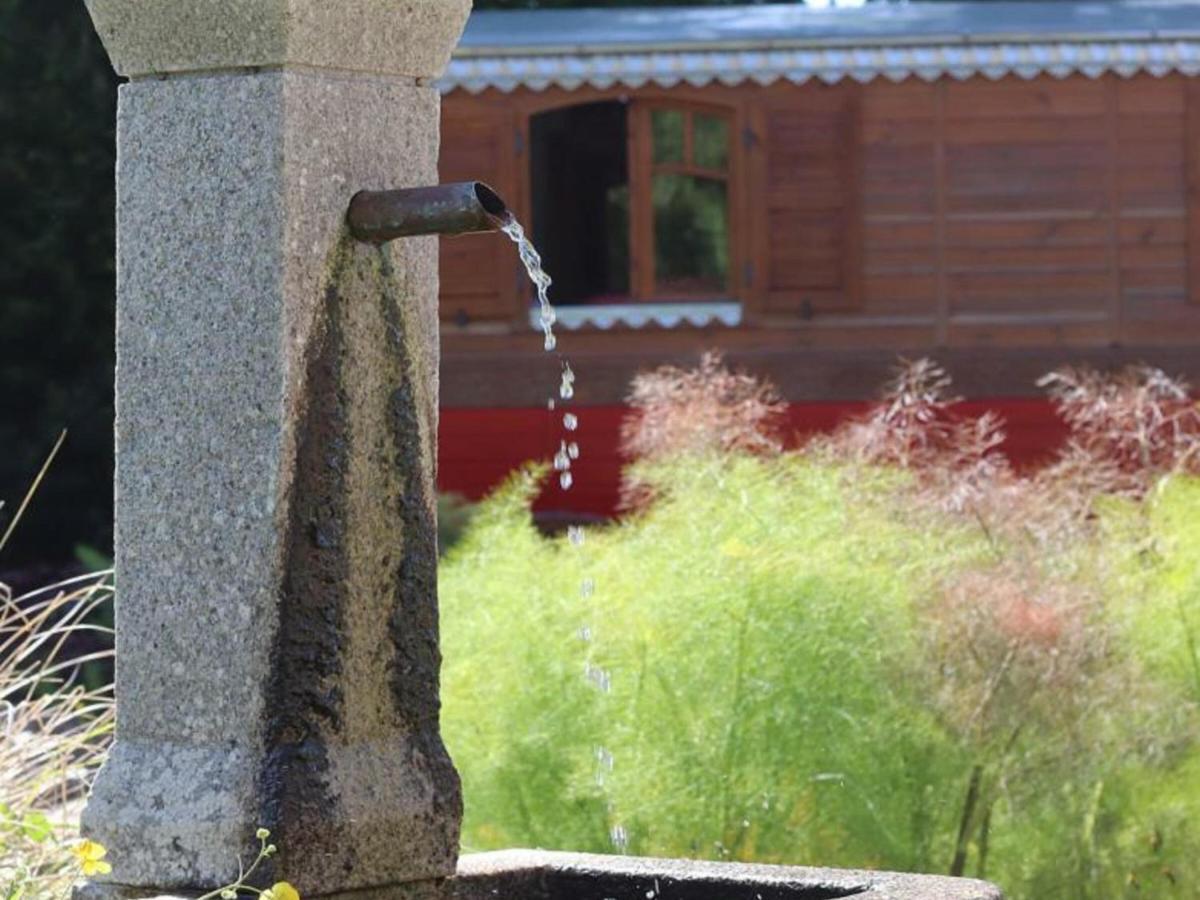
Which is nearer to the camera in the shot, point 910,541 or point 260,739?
point 260,739

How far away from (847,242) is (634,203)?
115cm

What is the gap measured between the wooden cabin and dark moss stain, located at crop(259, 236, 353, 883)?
9444 millimetres

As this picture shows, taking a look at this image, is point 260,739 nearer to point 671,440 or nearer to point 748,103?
point 671,440

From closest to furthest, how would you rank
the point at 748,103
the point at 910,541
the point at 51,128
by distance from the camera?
the point at 910,541
the point at 748,103
the point at 51,128

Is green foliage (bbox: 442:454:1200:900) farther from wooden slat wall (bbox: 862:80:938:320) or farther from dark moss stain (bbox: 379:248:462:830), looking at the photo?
wooden slat wall (bbox: 862:80:938:320)

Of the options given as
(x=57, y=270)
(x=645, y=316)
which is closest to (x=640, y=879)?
(x=645, y=316)

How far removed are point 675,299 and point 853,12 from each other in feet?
6.86

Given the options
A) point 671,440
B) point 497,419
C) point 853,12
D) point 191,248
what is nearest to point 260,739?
point 191,248

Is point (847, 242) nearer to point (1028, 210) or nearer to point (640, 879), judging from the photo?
point (1028, 210)

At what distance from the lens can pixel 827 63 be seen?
11961mm

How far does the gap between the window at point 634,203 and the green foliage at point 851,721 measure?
282 inches

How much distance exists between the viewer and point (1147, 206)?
490 inches

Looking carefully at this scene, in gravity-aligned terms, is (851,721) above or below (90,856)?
below

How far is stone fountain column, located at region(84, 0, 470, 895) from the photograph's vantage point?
2719mm
